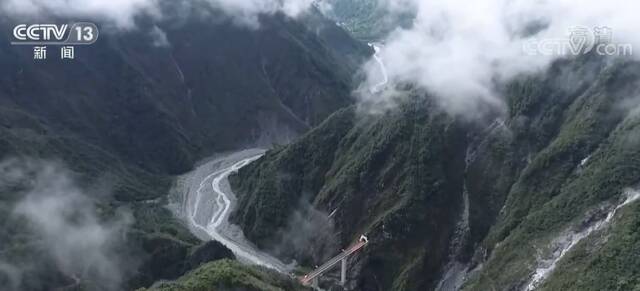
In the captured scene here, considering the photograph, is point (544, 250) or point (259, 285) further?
point (544, 250)

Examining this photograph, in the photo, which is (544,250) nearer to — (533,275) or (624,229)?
(533,275)

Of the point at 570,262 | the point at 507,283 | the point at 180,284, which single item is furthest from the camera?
the point at 507,283

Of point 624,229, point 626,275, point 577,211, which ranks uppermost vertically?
point 577,211

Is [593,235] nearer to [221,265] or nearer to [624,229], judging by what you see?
[624,229]

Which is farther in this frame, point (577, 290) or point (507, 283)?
point (507, 283)

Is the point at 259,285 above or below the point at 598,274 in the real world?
above

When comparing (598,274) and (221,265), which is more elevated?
(221,265)

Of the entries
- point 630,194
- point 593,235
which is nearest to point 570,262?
point 593,235

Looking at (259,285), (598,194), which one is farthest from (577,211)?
(259,285)

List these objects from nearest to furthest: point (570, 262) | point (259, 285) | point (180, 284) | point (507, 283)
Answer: point (180, 284), point (259, 285), point (570, 262), point (507, 283)
